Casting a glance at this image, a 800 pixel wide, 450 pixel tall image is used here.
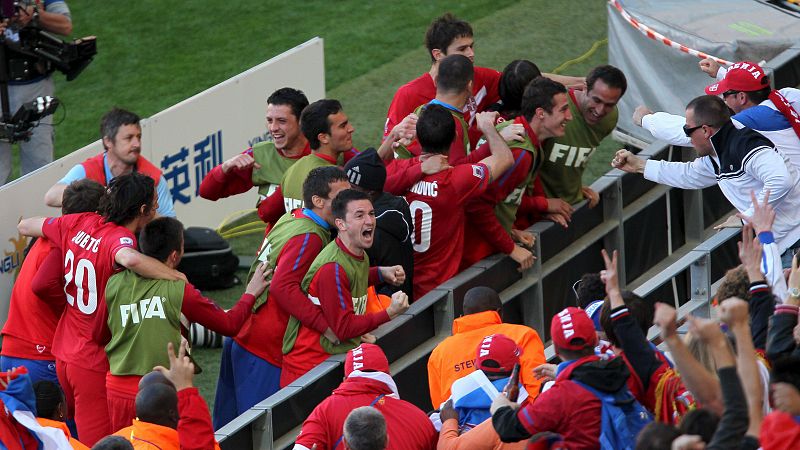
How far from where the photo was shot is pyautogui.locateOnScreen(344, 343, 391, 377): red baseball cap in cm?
544

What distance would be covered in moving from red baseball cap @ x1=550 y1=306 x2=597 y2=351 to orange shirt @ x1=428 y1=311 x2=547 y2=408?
746 millimetres

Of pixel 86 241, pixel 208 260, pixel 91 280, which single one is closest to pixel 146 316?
pixel 91 280

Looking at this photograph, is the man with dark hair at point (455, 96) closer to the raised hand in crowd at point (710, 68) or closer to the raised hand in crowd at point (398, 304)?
the raised hand in crowd at point (398, 304)

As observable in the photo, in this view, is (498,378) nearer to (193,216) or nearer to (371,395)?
(371,395)

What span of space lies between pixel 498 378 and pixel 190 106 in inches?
206

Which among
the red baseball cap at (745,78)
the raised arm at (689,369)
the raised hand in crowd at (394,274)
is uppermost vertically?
the raised arm at (689,369)

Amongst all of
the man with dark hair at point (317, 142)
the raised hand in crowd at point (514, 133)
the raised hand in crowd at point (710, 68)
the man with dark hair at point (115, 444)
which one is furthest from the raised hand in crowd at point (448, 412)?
the raised hand in crowd at point (710, 68)

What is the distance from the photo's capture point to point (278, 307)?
6.49m

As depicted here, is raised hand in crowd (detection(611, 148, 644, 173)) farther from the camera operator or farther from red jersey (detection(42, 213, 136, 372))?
the camera operator

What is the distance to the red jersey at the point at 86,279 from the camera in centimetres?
622

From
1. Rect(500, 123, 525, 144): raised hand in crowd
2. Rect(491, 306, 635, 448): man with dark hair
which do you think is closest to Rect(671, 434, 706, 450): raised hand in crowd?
Rect(491, 306, 635, 448): man with dark hair

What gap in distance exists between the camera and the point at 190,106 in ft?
32.5

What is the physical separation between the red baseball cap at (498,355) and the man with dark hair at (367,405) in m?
0.36

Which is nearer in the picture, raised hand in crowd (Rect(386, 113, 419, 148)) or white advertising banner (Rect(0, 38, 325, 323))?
raised hand in crowd (Rect(386, 113, 419, 148))
